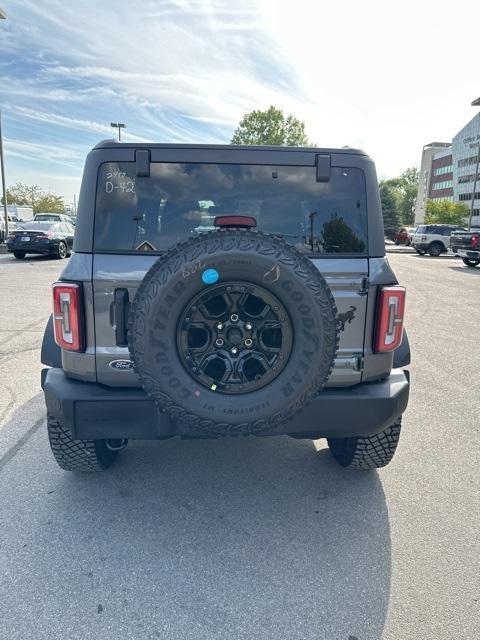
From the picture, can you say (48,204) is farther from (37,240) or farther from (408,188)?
(408,188)

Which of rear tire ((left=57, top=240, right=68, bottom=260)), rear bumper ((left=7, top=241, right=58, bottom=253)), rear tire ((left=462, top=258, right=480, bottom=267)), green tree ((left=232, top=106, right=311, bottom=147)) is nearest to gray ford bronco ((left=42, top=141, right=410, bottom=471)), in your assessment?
rear bumper ((left=7, top=241, right=58, bottom=253))

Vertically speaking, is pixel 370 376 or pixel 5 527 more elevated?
pixel 370 376

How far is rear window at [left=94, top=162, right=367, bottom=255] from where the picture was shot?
7.47 feet

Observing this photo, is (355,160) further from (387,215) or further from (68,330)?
(387,215)

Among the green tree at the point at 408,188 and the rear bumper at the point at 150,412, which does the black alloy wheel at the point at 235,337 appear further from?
the green tree at the point at 408,188

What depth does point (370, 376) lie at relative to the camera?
2396mm

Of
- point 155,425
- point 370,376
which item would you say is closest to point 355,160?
point 370,376

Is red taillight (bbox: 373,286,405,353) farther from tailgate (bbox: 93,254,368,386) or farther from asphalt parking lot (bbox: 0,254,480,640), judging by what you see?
asphalt parking lot (bbox: 0,254,480,640)

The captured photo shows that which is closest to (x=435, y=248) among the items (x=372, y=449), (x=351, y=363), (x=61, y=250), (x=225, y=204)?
(x=61, y=250)

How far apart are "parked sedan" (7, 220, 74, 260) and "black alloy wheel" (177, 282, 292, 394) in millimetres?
15692

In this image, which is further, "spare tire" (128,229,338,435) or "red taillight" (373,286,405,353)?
"red taillight" (373,286,405,353)

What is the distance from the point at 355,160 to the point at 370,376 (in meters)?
1.23

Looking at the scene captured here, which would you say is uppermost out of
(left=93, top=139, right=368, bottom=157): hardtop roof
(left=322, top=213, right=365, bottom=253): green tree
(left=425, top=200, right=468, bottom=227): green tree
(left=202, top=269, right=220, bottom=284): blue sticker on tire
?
(left=425, top=200, right=468, bottom=227): green tree

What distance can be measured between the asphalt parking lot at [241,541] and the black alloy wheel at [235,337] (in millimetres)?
934
